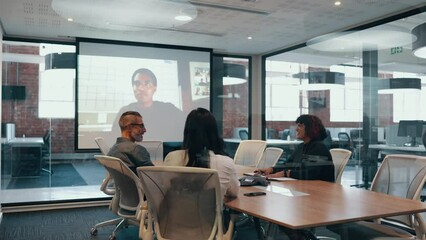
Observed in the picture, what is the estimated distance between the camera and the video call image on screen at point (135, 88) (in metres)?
5.71

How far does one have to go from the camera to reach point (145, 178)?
217cm

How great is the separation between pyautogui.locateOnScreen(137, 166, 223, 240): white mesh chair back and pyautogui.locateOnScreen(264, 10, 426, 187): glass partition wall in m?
2.06

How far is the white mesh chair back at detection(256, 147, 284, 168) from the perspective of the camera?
4355mm

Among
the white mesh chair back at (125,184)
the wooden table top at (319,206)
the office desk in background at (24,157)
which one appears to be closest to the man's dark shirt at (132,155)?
the white mesh chair back at (125,184)

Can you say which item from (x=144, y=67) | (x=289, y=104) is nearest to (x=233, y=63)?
(x=289, y=104)

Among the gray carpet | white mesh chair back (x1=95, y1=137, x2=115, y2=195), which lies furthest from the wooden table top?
the gray carpet

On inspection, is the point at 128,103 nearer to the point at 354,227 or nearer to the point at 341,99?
Answer: the point at 341,99

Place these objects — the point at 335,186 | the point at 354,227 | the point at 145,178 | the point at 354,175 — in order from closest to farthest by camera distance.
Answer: the point at 145,178
the point at 354,227
the point at 335,186
the point at 354,175

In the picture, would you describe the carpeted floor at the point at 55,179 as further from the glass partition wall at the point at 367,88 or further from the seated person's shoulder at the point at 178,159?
the seated person's shoulder at the point at 178,159

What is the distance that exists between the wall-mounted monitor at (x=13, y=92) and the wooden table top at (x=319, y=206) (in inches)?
159

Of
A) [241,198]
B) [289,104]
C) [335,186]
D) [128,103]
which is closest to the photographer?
[241,198]

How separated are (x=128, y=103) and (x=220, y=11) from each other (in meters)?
2.38

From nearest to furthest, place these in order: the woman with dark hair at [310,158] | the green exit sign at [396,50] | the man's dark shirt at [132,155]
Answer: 1. the man's dark shirt at [132,155]
2. the woman with dark hair at [310,158]
3. the green exit sign at [396,50]

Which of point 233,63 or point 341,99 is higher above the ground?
point 233,63
